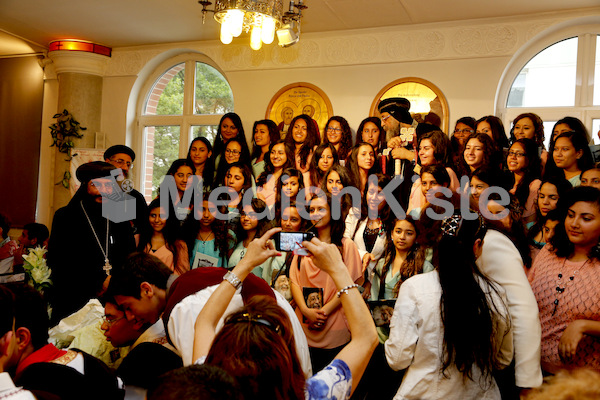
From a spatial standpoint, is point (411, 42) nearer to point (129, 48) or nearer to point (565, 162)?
point (565, 162)

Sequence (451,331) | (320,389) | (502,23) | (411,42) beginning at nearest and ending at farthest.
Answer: (320,389) < (451,331) < (502,23) < (411,42)

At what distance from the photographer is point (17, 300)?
1.65m

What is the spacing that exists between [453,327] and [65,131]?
653 centimetres

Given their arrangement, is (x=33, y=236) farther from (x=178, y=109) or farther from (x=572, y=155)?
(x=572, y=155)

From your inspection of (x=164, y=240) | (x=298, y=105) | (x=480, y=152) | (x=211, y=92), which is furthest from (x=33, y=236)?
(x=480, y=152)

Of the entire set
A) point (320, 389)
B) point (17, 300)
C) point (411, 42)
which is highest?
point (411, 42)

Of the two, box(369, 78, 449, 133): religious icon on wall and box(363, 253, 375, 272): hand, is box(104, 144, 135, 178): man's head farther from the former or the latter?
box(369, 78, 449, 133): religious icon on wall

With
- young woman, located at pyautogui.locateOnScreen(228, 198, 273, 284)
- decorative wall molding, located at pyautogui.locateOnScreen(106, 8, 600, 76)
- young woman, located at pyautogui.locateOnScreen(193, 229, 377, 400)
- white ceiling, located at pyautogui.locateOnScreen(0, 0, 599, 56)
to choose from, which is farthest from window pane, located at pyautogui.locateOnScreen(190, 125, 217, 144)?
young woman, located at pyautogui.locateOnScreen(193, 229, 377, 400)

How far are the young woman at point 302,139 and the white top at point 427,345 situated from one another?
3248mm

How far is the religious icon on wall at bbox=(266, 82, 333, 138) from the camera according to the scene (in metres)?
6.03

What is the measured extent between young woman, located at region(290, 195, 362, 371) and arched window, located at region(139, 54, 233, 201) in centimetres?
379

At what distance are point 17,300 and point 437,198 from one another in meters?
2.94

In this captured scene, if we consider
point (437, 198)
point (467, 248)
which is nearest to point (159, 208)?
point (437, 198)

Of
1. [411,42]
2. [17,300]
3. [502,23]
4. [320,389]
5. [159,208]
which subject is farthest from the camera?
[411,42]
